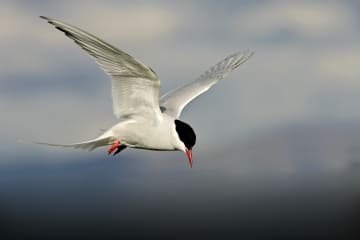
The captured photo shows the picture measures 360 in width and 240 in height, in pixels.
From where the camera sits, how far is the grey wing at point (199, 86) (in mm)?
9969

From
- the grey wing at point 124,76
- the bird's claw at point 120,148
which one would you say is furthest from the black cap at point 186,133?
the bird's claw at point 120,148

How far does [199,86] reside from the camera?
11016mm

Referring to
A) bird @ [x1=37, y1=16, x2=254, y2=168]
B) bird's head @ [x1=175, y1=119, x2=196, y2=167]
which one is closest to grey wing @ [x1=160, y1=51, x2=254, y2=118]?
bird @ [x1=37, y1=16, x2=254, y2=168]

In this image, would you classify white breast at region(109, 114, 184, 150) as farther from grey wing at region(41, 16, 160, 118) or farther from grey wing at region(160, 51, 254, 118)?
grey wing at region(160, 51, 254, 118)

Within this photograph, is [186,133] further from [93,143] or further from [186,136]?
[93,143]

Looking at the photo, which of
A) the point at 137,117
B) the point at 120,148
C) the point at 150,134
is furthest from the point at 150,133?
the point at 120,148

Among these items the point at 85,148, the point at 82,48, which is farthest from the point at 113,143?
the point at 82,48

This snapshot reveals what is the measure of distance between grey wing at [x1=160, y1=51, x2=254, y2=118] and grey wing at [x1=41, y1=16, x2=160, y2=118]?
0.92 meters

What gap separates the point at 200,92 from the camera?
10758 millimetres

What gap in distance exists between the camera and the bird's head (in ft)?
27.7

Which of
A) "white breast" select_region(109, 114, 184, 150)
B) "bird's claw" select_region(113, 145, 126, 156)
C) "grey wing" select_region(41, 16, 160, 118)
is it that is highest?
"grey wing" select_region(41, 16, 160, 118)

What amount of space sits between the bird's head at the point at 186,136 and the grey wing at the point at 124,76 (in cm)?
33

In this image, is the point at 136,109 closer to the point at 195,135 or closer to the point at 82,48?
the point at 195,135

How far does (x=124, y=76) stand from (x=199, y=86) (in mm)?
2977
